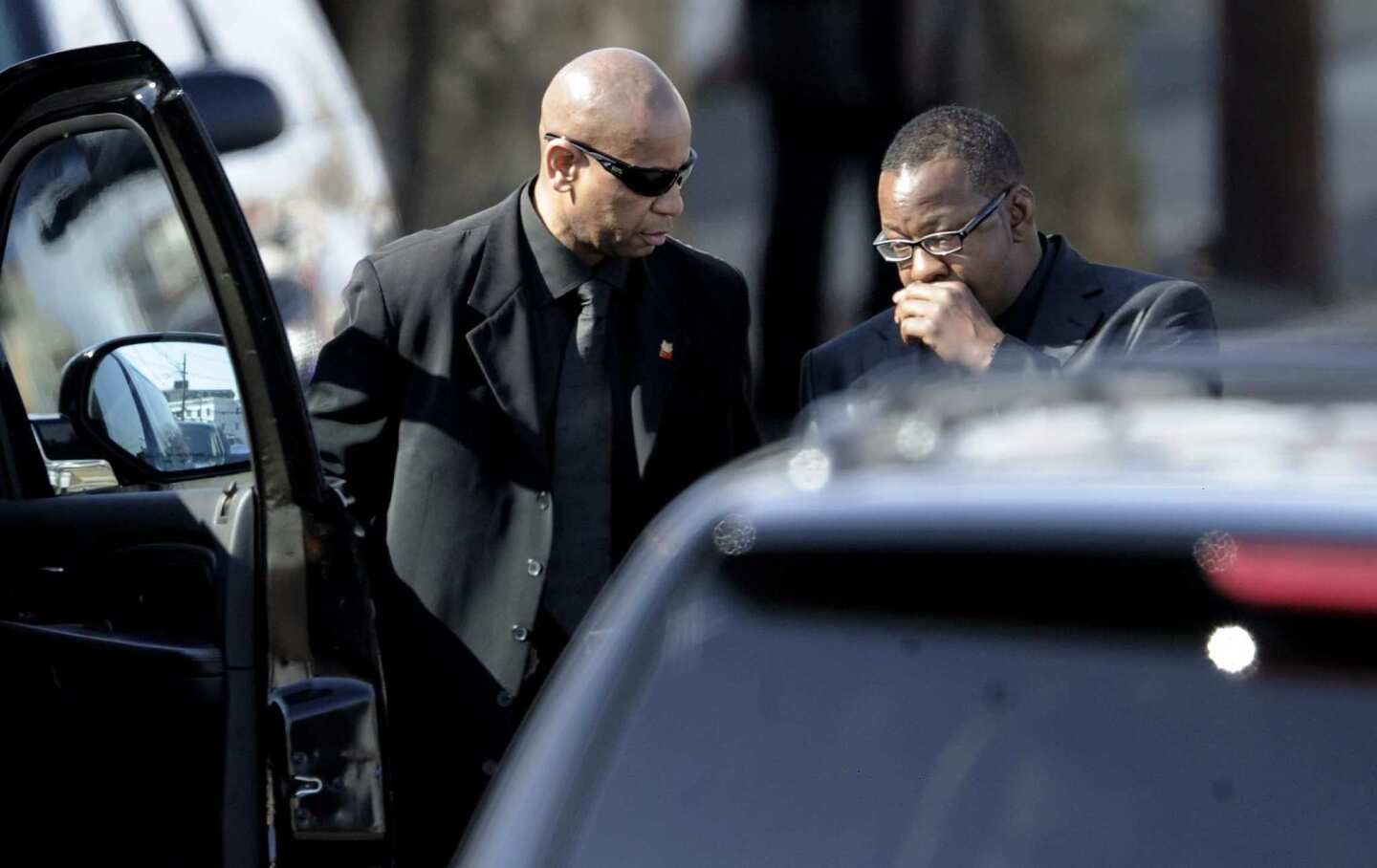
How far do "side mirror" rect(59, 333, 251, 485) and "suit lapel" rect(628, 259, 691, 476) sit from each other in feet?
2.17

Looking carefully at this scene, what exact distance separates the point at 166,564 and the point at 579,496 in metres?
0.70

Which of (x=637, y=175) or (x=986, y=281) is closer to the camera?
(x=986, y=281)

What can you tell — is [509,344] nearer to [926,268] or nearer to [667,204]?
[667,204]

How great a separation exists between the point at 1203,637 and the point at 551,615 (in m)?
2.17

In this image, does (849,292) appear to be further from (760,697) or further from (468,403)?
(760,697)

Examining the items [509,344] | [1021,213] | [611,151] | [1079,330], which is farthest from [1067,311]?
[509,344]

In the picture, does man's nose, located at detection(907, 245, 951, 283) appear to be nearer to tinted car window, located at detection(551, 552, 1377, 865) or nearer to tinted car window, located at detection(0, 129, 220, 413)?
tinted car window, located at detection(0, 129, 220, 413)

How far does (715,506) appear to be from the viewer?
2055 millimetres

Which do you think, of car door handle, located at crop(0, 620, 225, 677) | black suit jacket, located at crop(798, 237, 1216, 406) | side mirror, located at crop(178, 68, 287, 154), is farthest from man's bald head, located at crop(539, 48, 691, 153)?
side mirror, located at crop(178, 68, 287, 154)

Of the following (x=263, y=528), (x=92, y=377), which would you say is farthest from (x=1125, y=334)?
(x=92, y=377)

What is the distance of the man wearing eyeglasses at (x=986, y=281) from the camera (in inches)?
142

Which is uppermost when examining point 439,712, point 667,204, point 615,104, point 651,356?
point 615,104

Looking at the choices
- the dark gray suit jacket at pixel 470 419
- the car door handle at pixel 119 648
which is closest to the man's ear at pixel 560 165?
the dark gray suit jacket at pixel 470 419

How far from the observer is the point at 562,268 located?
3973mm
